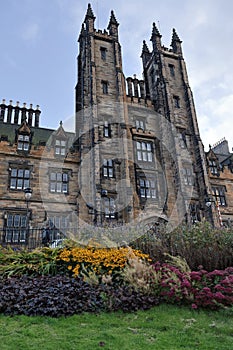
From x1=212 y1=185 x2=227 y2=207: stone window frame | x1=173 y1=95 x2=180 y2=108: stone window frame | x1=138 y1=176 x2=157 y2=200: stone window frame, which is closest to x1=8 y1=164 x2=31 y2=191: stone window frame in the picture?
x1=138 y1=176 x2=157 y2=200: stone window frame

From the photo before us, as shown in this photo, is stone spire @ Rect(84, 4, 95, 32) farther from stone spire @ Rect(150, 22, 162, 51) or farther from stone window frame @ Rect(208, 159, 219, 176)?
stone window frame @ Rect(208, 159, 219, 176)

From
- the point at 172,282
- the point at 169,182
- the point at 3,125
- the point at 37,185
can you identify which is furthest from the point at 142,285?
the point at 3,125

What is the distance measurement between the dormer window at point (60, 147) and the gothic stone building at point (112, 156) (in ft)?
0.27

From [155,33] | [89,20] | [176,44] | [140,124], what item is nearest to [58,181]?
[140,124]

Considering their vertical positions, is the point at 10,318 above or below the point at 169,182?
below

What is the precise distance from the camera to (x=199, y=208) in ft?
87.7

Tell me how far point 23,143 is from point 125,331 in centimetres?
2083

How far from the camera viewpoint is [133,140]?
1083 inches

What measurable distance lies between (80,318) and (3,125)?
82.4 feet

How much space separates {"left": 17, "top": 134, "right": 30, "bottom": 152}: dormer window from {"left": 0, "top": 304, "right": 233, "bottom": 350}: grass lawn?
62.2 feet

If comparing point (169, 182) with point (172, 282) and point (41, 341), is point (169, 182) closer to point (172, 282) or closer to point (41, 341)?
point (172, 282)

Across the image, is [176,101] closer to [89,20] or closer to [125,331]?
[89,20]

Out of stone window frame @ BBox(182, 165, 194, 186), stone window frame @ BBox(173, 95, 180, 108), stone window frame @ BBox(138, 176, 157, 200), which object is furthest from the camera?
stone window frame @ BBox(173, 95, 180, 108)

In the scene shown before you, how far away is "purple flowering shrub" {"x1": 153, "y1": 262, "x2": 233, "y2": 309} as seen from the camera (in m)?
7.15
